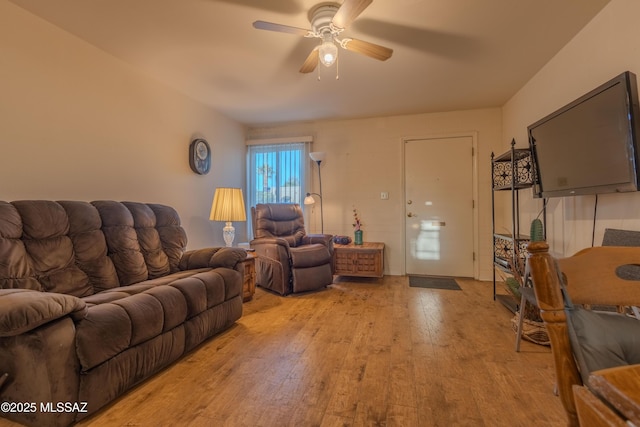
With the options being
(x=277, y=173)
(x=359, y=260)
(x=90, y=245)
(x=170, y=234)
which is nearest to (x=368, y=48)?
(x=170, y=234)

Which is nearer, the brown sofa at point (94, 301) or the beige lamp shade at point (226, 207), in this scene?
the brown sofa at point (94, 301)

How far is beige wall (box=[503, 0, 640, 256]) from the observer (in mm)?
1709

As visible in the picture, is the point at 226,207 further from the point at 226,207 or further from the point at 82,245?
the point at 82,245

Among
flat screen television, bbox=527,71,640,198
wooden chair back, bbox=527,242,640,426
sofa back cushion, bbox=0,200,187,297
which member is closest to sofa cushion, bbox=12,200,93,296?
sofa back cushion, bbox=0,200,187,297

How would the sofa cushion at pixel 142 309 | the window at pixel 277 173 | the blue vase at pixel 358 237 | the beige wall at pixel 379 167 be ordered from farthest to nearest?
the window at pixel 277 173 < the blue vase at pixel 358 237 < the beige wall at pixel 379 167 < the sofa cushion at pixel 142 309

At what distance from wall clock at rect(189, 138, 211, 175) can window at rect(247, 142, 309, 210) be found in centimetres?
95

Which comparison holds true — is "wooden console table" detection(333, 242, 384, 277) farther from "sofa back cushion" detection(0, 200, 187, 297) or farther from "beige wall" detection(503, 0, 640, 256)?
"sofa back cushion" detection(0, 200, 187, 297)

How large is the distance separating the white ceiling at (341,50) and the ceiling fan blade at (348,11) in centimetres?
28

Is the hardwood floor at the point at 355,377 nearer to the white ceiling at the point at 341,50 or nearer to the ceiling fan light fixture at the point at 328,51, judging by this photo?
the ceiling fan light fixture at the point at 328,51

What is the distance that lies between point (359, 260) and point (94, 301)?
9.10ft

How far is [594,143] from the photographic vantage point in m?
1.78

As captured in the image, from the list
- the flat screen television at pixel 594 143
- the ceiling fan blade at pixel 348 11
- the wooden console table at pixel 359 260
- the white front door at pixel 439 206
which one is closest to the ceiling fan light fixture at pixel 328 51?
the ceiling fan blade at pixel 348 11

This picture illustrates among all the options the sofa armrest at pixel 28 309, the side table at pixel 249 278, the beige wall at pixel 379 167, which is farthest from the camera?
the beige wall at pixel 379 167

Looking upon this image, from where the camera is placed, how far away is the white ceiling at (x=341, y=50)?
1.89m
